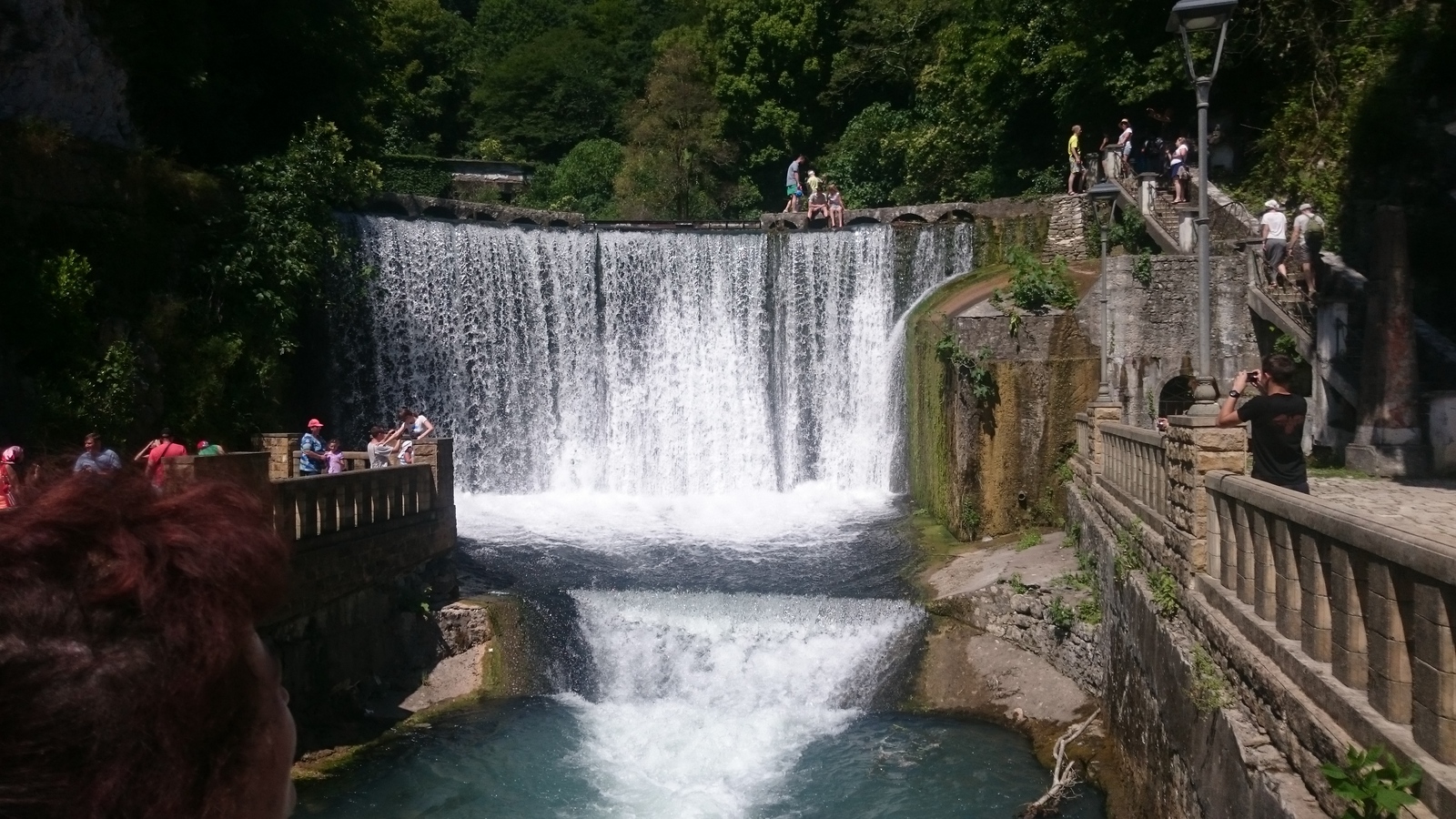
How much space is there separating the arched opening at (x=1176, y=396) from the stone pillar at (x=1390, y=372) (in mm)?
3643

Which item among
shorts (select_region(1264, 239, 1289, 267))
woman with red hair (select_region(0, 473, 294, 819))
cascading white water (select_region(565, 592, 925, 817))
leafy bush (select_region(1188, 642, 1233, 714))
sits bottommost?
cascading white water (select_region(565, 592, 925, 817))

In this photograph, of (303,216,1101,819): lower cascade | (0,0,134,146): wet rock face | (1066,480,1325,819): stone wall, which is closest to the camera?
(1066,480,1325,819): stone wall

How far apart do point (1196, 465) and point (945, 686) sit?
665 cm

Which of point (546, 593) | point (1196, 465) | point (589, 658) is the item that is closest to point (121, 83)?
point (546, 593)

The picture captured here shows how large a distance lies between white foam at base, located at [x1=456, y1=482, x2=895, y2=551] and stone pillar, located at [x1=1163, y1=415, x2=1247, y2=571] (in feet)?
38.4

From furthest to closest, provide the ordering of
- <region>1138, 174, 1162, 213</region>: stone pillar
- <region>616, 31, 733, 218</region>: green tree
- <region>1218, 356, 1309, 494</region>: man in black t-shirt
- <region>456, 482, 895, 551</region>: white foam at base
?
<region>616, 31, 733, 218</region>: green tree → <region>1138, 174, 1162, 213</region>: stone pillar → <region>456, 482, 895, 551</region>: white foam at base → <region>1218, 356, 1309, 494</region>: man in black t-shirt

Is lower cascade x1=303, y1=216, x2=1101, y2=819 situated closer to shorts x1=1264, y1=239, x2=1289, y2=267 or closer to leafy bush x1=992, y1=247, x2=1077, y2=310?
leafy bush x1=992, y1=247, x2=1077, y2=310

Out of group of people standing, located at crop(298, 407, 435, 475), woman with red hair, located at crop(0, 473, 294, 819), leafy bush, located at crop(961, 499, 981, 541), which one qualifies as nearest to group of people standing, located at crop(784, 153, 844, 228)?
leafy bush, located at crop(961, 499, 981, 541)

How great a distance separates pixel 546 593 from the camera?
16.8m

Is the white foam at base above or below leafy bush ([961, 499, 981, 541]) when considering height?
below

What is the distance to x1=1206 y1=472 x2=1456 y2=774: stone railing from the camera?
4.28 metres

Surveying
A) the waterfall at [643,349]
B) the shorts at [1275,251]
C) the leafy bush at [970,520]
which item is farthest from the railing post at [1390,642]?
the waterfall at [643,349]

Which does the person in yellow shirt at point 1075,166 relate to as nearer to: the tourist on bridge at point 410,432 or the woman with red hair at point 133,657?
the tourist on bridge at point 410,432

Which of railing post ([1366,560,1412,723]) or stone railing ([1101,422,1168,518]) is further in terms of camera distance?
stone railing ([1101,422,1168,518])
